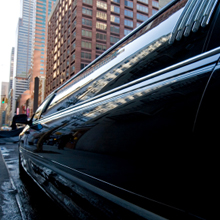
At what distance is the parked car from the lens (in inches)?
29.9

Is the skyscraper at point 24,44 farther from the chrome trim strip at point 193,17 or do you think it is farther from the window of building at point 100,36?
the chrome trim strip at point 193,17

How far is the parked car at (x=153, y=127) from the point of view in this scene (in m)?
0.76

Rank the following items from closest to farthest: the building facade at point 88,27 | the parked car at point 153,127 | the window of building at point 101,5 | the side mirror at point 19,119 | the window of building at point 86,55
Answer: the parked car at point 153,127 → the side mirror at point 19,119 → the window of building at point 86,55 → the building facade at point 88,27 → the window of building at point 101,5

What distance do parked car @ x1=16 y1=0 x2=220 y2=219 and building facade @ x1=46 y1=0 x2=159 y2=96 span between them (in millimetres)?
52251

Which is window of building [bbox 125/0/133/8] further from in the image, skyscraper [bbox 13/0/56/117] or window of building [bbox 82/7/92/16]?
skyscraper [bbox 13/0/56/117]

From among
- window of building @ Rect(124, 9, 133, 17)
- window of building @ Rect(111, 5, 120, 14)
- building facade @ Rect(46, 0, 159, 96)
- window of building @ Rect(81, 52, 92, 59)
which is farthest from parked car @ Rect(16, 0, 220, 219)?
window of building @ Rect(124, 9, 133, 17)

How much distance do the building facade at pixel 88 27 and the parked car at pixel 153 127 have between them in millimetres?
52251

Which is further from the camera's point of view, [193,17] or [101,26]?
[101,26]

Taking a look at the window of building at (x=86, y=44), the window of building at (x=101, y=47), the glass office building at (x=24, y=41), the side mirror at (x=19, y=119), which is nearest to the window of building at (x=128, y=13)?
the window of building at (x=101, y=47)

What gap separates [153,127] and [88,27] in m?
61.2

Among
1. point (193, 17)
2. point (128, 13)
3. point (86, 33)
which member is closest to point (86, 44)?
point (86, 33)

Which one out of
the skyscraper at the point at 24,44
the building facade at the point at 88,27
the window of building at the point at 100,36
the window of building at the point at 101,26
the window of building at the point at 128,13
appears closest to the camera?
the building facade at the point at 88,27

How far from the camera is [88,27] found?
5753 centimetres

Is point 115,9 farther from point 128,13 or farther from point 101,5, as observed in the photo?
point 101,5
